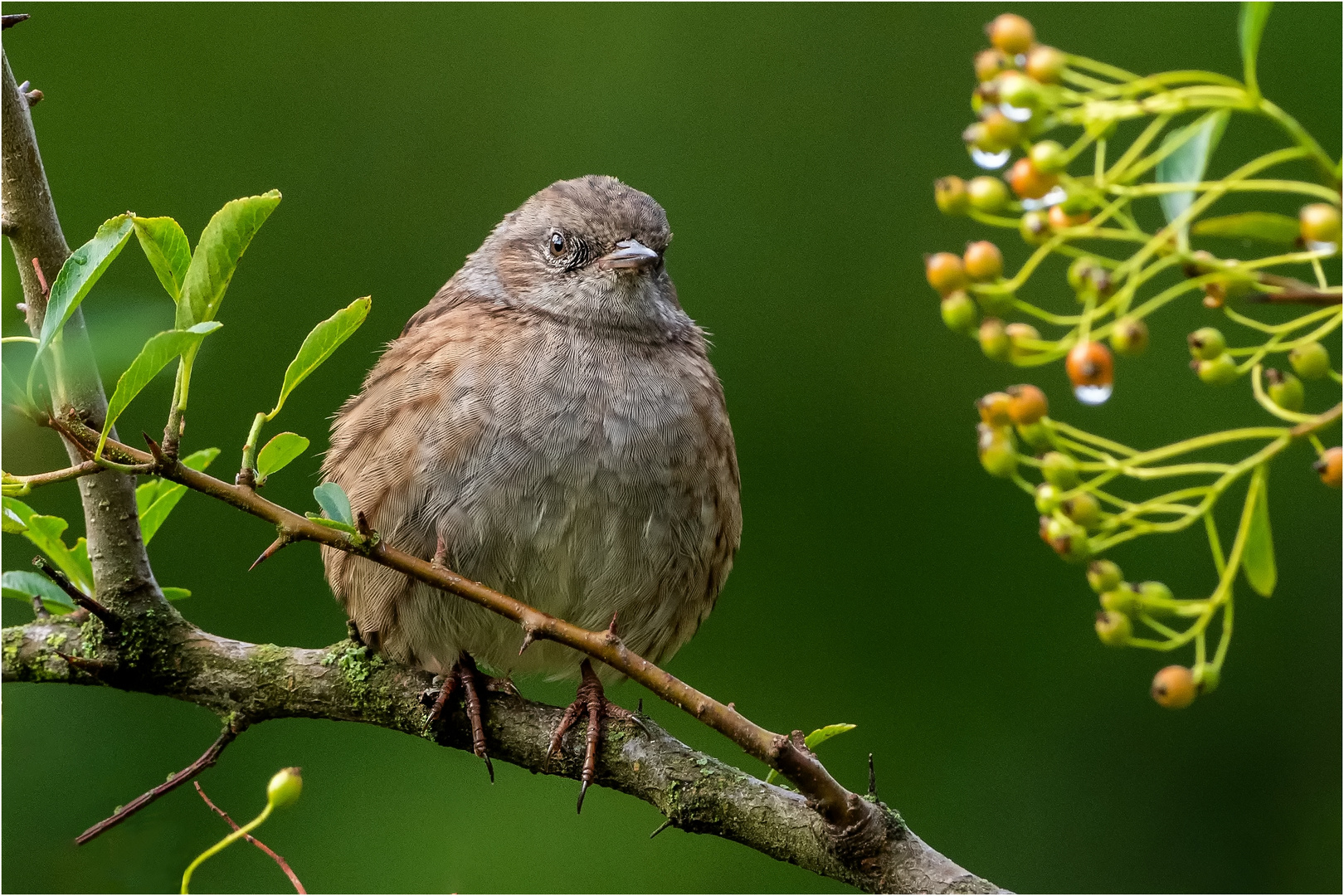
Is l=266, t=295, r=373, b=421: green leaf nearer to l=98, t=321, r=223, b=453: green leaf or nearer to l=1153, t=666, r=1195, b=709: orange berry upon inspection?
l=98, t=321, r=223, b=453: green leaf

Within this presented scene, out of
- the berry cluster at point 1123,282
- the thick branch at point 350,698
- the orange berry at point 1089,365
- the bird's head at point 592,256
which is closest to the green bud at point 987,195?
the berry cluster at point 1123,282

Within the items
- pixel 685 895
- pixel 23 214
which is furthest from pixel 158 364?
pixel 685 895

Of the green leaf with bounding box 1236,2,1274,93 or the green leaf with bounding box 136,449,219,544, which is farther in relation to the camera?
the green leaf with bounding box 136,449,219,544

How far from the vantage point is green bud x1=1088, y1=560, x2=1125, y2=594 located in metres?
1.14

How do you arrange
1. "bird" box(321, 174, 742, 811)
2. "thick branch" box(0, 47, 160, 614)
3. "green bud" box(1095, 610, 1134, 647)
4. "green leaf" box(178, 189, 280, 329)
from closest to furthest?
"green bud" box(1095, 610, 1134, 647), "green leaf" box(178, 189, 280, 329), "thick branch" box(0, 47, 160, 614), "bird" box(321, 174, 742, 811)

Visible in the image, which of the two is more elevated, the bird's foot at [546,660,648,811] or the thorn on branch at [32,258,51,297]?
the thorn on branch at [32,258,51,297]

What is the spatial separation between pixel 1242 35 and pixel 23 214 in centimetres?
193

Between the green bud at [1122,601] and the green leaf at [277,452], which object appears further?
the green leaf at [277,452]

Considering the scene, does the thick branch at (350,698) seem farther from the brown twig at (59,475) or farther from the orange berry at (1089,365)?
the orange berry at (1089,365)

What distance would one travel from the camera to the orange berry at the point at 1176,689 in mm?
1091

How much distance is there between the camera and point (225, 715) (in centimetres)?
295

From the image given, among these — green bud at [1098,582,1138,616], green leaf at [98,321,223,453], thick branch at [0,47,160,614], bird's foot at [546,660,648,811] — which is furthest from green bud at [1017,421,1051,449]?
bird's foot at [546,660,648,811]

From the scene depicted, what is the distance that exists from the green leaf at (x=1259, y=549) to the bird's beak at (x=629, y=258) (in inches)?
106

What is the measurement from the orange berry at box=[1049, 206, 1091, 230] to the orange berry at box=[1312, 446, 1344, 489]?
0.25m
